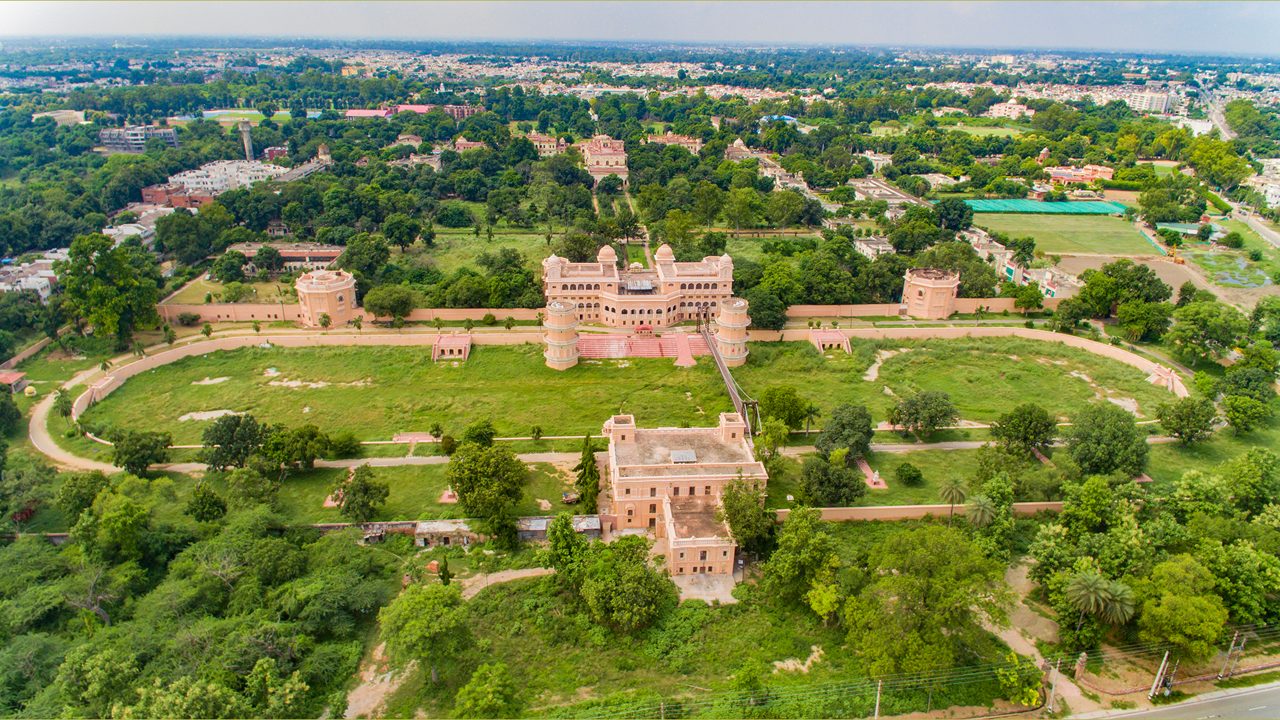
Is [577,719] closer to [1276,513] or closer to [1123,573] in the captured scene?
[1123,573]

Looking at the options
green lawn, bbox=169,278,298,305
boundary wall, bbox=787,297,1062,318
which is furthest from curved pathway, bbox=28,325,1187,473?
green lawn, bbox=169,278,298,305

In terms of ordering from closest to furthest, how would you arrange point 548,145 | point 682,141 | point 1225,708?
point 1225,708
point 548,145
point 682,141

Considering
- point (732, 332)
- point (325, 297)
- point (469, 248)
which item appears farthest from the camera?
point (469, 248)

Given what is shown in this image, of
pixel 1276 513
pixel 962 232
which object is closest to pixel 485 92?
pixel 962 232

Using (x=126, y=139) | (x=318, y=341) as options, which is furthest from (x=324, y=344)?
(x=126, y=139)

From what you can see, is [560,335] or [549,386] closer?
[549,386]

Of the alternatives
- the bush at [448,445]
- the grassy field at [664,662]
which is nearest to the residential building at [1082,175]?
the grassy field at [664,662]

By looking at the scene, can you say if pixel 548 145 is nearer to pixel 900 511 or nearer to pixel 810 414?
pixel 810 414

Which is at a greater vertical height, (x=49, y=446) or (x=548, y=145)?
(x=548, y=145)
